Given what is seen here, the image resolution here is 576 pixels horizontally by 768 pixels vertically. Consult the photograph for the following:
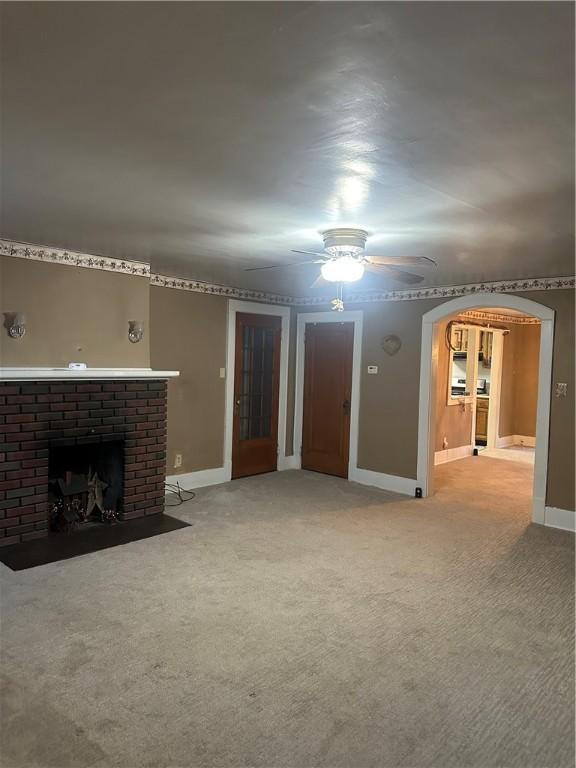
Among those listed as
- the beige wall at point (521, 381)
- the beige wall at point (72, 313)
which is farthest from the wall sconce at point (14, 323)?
the beige wall at point (521, 381)

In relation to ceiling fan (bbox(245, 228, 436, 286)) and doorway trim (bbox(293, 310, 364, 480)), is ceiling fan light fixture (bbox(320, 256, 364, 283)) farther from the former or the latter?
doorway trim (bbox(293, 310, 364, 480))

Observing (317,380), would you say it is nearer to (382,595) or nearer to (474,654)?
(382,595)

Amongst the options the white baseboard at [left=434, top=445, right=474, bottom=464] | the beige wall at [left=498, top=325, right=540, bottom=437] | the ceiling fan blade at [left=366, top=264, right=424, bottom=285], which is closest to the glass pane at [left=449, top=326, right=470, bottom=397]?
the white baseboard at [left=434, top=445, right=474, bottom=464]

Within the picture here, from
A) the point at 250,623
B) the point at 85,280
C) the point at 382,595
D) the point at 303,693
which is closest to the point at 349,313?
the point at 85,280

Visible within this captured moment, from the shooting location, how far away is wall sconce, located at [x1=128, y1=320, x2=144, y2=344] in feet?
15.7

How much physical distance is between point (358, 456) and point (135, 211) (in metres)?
4.14

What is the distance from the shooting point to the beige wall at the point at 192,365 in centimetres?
545

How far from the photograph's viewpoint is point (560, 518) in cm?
480

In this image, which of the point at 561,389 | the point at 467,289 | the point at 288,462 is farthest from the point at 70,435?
the point at 561,389

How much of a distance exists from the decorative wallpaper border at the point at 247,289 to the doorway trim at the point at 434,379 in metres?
0.10

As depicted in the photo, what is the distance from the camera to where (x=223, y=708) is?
226 centimetres

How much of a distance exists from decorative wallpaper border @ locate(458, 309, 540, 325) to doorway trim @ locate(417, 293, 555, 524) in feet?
8.17

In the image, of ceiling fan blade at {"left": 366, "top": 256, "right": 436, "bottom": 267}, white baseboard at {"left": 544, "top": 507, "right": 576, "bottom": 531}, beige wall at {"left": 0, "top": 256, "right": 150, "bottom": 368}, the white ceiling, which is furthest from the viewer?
white baseboard at {"left": 544, "top": 507, "right": 576, "bottom": 531}

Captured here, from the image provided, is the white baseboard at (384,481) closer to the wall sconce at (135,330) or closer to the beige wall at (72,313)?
the beige wall at (72,313)
